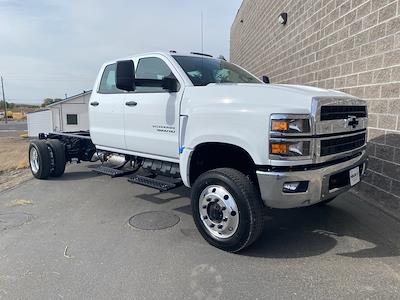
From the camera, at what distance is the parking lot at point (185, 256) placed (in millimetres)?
3059

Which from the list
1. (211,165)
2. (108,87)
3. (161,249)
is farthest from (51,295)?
(108,87)

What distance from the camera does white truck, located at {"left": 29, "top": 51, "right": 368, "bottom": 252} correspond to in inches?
128

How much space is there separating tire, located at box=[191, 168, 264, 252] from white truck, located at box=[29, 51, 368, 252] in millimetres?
10

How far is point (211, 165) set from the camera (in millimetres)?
4266

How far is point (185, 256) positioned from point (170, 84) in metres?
2.04

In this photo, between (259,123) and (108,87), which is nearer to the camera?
(259,123)

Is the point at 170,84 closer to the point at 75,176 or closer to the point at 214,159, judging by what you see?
the point at 214,159

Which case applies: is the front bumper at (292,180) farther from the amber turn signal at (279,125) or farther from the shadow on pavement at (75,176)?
the shadow on pavement at (75,176)

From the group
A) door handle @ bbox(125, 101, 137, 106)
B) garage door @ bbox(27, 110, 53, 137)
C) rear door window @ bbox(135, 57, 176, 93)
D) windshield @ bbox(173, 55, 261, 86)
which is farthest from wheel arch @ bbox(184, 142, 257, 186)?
garage door @ bbox(27, 110, 53, 137)

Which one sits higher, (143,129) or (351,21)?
(351,21)

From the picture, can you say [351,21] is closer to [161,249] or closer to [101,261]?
[161,249]

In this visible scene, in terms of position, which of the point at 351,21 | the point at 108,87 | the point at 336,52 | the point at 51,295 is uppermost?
the point at 351,21

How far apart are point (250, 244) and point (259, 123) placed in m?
1.24

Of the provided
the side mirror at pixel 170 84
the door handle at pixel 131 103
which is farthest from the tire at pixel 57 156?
the side mirror at pixel 170 84
